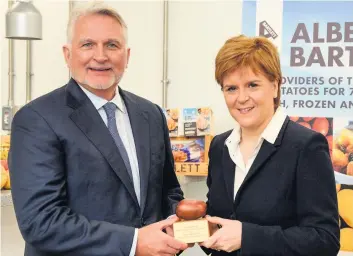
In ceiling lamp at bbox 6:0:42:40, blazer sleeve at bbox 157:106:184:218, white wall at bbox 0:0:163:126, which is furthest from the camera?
white wall at bbox 0:0:163:126

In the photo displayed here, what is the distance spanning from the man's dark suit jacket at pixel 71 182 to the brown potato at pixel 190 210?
161mm

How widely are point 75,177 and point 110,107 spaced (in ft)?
0.99

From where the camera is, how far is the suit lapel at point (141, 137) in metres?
1.92

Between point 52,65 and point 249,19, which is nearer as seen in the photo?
point 249,19

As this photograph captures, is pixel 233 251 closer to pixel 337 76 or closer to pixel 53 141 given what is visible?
pixel 53 141

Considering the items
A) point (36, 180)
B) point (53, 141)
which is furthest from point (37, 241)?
point (53, 141)

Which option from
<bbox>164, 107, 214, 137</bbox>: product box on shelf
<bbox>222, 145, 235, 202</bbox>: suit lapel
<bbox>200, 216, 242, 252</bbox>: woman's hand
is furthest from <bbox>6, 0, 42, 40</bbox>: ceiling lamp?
<bbox>200, 216, 242, 252</bbox>: woman's hand

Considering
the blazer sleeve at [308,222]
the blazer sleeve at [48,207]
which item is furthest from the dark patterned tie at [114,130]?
the blazer sleeve at [308,222]

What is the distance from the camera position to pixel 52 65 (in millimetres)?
4633

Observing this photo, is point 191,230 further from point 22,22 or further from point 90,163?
point 22,22

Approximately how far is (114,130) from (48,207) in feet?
1.17

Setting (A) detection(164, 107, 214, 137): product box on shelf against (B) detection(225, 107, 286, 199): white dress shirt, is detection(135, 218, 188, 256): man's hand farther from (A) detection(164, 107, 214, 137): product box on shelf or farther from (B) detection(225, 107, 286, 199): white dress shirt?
(A) detection(164, 107, 214, 137): product box on shelf

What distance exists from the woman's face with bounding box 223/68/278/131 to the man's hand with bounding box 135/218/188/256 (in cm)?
46

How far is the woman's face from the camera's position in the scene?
183cm
